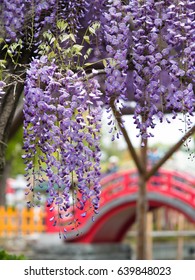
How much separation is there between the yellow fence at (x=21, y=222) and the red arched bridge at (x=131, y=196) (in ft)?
2.30

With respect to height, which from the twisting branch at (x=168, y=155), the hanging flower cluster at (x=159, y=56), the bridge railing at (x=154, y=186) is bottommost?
the hanging flower cluster at (x=159, y=56)

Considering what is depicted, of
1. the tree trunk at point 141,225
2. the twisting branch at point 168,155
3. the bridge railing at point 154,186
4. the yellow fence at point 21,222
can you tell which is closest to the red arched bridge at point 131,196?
the bridge railing at point 154,186

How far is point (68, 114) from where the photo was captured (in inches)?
204

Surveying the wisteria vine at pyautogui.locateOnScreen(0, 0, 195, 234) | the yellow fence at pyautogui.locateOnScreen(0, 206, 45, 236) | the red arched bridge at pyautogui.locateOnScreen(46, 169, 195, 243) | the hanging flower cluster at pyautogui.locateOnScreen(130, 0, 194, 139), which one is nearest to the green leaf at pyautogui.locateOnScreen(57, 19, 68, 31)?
the wisteria vine at pyautogui.locateOnScreen(0, 0, 195, 234)

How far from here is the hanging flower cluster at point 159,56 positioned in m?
5.33

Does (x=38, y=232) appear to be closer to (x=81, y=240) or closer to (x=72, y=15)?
(x=81, y=240)

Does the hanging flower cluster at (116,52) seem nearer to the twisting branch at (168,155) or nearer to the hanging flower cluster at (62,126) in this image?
the hanging flower cluster at (62,126)

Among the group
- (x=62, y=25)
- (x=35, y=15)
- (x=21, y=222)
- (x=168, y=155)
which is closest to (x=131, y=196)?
(x=21, y=222)

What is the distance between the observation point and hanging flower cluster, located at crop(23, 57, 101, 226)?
521 centimetres

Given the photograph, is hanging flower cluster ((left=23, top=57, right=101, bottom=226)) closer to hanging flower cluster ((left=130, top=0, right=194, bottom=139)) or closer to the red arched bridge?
hanging flower cluster ((left=130, top=0, right=194, bottom=139))

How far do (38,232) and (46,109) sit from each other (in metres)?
19.3

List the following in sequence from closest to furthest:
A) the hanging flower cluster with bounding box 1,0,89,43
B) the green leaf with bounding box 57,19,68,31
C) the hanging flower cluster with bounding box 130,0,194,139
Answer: the hanging flower cluster with bounding box 130,0,194,139 < the green leaf with bounding box 57,19,68,31 < the hanging flower cluster with bounding box 1,0,89,43

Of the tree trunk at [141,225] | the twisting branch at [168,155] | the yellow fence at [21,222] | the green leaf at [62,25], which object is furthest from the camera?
the yellow fence at [21,222]

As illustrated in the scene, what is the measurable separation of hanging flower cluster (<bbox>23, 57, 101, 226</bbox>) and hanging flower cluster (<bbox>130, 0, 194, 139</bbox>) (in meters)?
0.37
